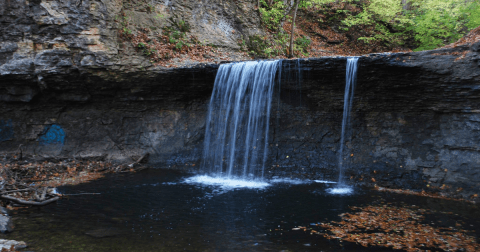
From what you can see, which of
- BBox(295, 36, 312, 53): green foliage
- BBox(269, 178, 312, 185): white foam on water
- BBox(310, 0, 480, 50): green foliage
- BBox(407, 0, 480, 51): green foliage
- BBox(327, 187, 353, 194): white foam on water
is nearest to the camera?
BBox(327, 187, 353, 194): white foam on water

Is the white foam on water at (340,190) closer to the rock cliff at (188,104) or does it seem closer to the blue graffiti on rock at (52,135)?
the rock cliff at (188,104)

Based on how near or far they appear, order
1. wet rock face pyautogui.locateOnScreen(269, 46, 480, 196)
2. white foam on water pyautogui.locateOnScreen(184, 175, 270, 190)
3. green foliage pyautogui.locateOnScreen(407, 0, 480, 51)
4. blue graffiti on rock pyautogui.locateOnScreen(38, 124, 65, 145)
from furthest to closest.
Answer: green foliage pyautogui.locateOnScreen(407, 0, 480, 51)
blue graffiti on rock pyautogui.locateOnScreen(38, 124, 65, 145)
white foam on water pyautogui.locateOnScreen(184, 175, 270, 190)
wet rock face pyautogui.locateOnScreen(269, 46, 480, 196)

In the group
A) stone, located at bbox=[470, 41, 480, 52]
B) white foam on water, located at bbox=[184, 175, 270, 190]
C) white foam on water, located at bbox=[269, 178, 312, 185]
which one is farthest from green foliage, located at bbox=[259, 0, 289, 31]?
stone, located at bbox=[470, 41, 480, 52]

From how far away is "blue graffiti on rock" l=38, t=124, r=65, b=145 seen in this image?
12.7 meters

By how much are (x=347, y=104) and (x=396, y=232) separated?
211 inches

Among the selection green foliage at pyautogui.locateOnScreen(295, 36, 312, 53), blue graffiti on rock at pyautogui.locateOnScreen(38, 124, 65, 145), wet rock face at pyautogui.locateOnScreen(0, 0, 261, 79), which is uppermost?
green foliage at pyautogui.locateOnScreen(295, 36, 312, 53)

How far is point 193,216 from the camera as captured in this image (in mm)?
6484

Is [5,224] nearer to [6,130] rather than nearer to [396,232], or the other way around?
[396,232]

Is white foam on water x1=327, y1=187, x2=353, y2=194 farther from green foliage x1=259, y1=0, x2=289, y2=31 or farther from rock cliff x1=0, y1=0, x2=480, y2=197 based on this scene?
green foliage x1=259, y1=0, x2=289, y2=31

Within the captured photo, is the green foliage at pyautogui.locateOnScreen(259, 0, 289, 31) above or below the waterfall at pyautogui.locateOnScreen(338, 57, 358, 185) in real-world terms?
above

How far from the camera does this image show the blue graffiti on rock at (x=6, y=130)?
12.4m

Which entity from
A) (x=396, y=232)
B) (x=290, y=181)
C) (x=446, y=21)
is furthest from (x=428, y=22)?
(x=396, y=232)

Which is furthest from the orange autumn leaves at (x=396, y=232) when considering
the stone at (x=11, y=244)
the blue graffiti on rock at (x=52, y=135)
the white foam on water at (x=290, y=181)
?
the blue graffiti on rock at (x=52, y=135)

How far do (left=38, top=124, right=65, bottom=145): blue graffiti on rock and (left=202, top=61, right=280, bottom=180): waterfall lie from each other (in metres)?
6.38
